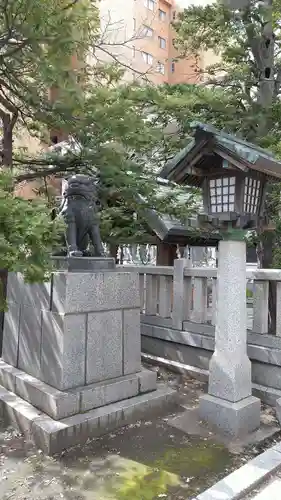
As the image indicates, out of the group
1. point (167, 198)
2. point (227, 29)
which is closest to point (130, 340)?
point (167, 198)

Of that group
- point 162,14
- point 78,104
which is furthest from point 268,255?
point 162,14

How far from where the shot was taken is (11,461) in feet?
12.6

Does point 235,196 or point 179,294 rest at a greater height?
point 235,196

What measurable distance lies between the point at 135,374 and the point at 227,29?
760cm

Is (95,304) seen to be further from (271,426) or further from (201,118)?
(201,118)

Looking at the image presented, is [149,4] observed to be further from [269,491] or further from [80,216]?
[269,491]

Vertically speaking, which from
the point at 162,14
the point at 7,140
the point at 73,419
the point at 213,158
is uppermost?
the point at 162,14

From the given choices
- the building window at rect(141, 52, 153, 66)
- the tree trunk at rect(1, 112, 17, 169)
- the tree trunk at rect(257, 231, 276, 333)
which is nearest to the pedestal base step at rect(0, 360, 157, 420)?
the tree trunk at rect(257, 231, 276, 333)

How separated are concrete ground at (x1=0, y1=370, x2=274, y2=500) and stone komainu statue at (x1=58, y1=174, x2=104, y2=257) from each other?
7.88 ft

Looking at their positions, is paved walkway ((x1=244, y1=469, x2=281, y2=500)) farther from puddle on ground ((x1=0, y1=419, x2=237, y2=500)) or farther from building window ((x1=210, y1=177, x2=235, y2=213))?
building window ((x1=210, y1=177, x2=235, y2=213))

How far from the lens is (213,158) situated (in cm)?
457

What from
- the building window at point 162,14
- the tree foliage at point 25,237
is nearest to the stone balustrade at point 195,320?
the tree foliage at point 25,237

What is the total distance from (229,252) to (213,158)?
1206mm

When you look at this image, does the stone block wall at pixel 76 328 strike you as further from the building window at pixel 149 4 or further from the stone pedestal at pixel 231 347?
the building window at pixel 149 4
